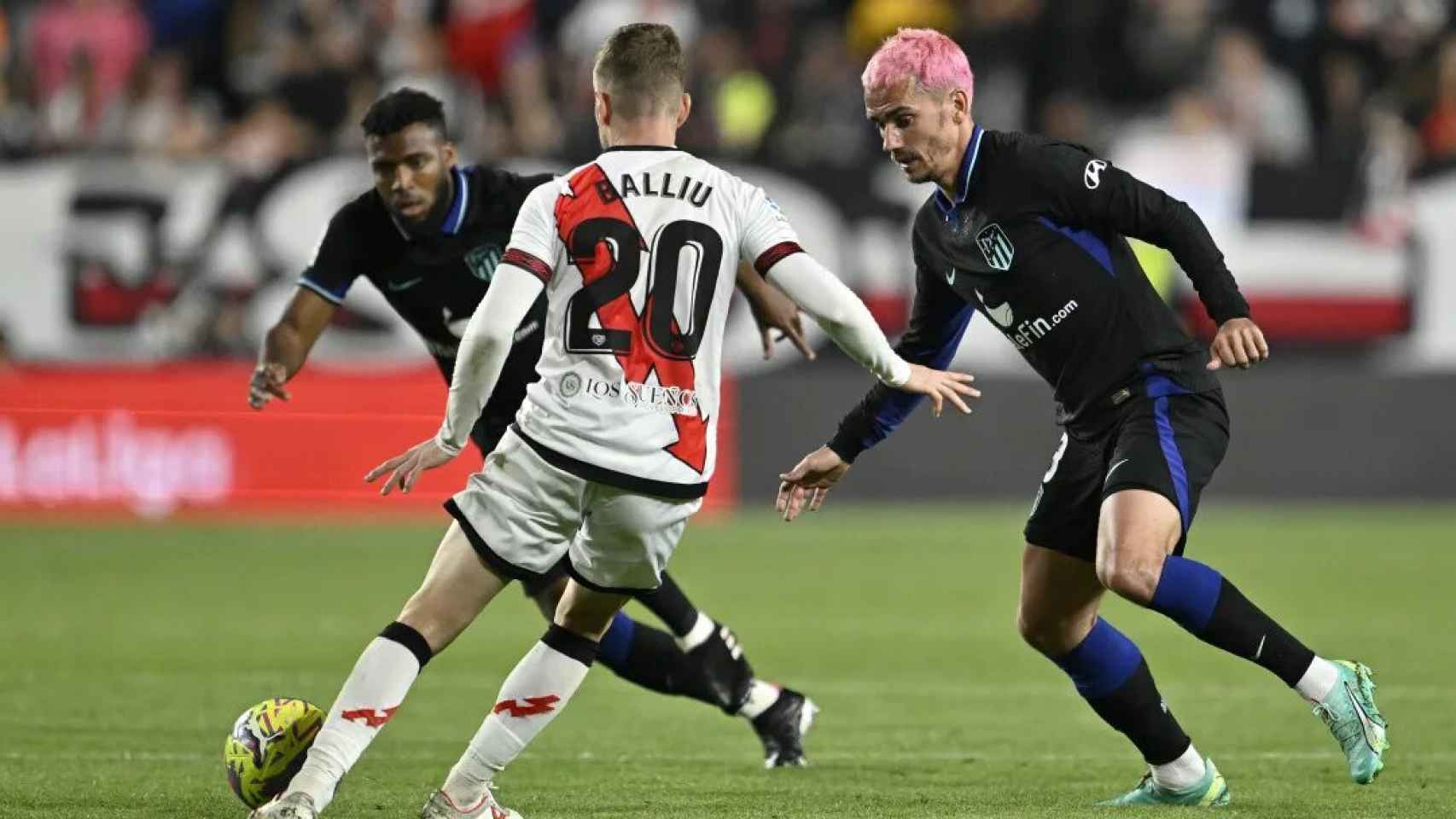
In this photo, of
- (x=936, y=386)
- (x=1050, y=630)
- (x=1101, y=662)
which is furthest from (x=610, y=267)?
(x=1101, y=662)

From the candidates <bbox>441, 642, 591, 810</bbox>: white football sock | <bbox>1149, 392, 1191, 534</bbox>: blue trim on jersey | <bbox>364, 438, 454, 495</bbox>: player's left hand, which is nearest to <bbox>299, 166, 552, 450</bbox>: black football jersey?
<bbox>441, 642, 591, 810</bbox>: white football sock

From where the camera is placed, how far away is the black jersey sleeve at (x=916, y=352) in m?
6.19

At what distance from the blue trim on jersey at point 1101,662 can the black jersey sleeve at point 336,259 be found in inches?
100.0

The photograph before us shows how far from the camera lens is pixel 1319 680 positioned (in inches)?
223

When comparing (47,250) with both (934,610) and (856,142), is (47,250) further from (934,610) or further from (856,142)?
(934,610)

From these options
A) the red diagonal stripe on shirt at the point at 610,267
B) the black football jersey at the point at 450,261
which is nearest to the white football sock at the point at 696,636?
the black football jersey at the point at 450,261

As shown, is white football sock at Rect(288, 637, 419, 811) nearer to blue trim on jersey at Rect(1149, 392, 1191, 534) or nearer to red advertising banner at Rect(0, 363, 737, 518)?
blue trim on jersey at Rect(1149, 392, 1191, 534)

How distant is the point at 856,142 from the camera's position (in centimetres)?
1666

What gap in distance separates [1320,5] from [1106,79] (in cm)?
179

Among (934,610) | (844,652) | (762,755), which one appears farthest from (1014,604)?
(762,755)

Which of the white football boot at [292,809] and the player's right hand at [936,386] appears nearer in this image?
the white football boot at [292,809]

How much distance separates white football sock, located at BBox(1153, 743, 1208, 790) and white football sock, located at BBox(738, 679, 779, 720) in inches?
54.3

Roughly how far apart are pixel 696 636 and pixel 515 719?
59.7 inches

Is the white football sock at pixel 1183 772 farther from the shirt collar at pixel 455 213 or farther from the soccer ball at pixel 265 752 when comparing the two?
the shirt collar at pixel 455 213
